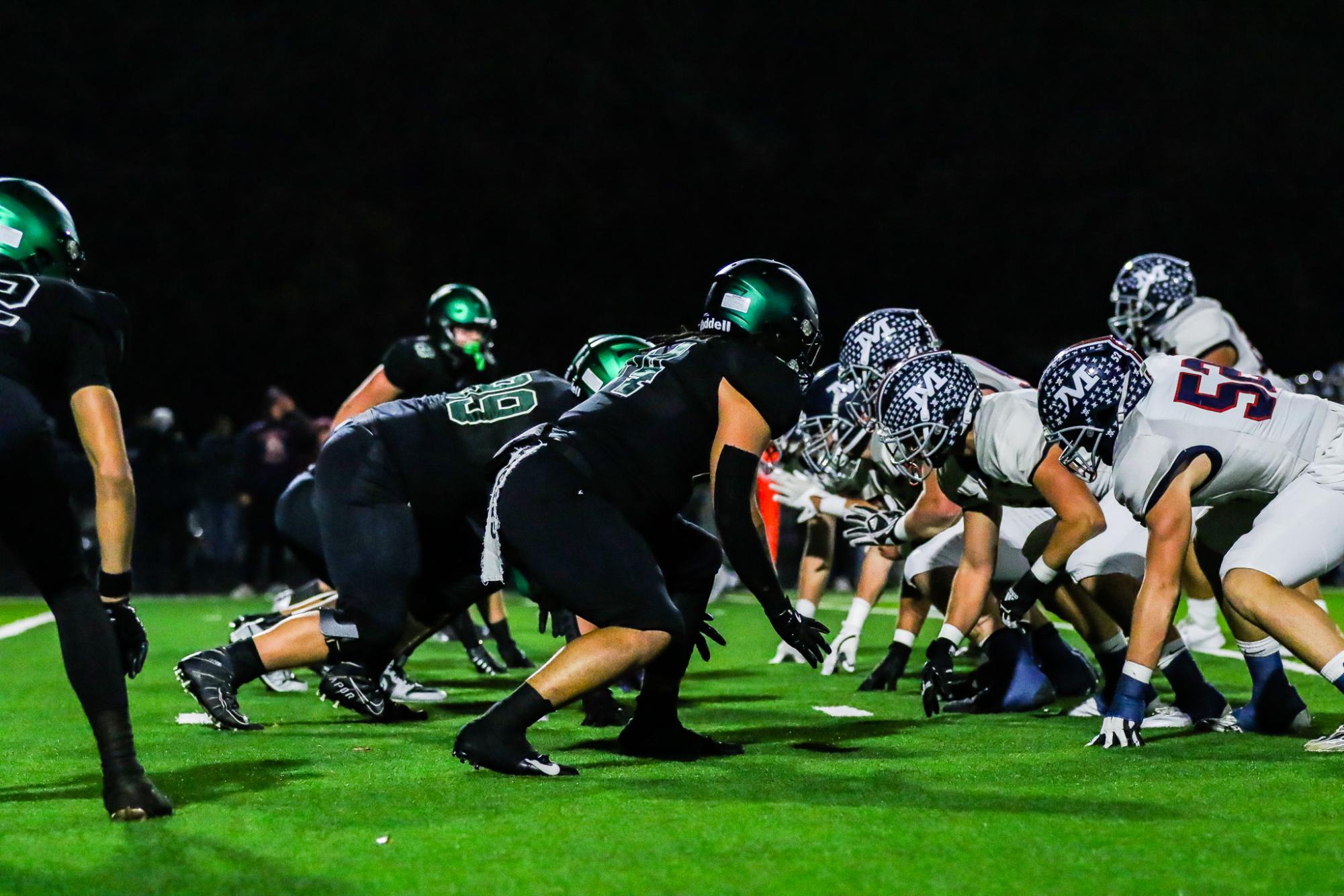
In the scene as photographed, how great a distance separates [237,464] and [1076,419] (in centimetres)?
1275

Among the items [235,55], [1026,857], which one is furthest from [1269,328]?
[1026,857]

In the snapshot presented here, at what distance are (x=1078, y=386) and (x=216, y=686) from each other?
334cm

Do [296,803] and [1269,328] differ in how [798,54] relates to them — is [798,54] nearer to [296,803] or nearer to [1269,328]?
[1269,328]

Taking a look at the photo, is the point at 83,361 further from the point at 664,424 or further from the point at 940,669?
the point at 940,669

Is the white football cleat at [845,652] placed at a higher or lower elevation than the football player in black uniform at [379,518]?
lower

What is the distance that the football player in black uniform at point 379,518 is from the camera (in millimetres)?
6137

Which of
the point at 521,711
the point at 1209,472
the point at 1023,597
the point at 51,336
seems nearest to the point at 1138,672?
the point at 1023,597

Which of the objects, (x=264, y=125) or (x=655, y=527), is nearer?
(x=655, y=527)

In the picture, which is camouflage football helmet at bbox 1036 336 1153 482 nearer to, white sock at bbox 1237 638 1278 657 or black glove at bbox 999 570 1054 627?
black glove at bbox 999 570 1054 627

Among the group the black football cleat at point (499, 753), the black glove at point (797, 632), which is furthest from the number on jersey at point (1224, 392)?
the black football cleat at point (499, 753)

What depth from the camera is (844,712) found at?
6.72 meters

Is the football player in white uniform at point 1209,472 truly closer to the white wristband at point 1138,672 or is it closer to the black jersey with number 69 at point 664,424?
the white wristband at point 1138,672

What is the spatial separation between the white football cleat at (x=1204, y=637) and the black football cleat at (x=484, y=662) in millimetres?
4005

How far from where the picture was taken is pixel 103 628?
406 centimetres
